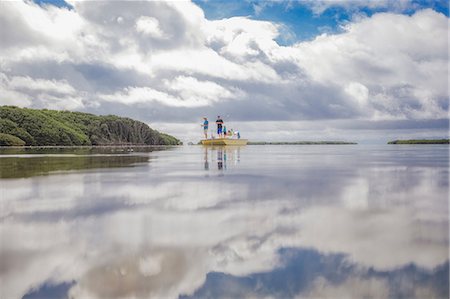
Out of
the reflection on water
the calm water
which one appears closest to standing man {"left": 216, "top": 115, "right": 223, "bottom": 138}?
the reflection on water

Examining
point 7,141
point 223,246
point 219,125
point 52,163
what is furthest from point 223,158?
point 7,141

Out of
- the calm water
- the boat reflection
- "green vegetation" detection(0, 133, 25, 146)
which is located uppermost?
"green vegetation" detection(0, 133, 25, 146)

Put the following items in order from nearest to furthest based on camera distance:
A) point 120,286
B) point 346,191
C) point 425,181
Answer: point 120,286 → point 346,191 → point 425,181

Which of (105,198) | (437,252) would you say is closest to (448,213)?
(437,252)

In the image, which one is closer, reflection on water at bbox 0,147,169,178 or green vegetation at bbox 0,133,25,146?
reflection on water at bbox 0,147,169,178

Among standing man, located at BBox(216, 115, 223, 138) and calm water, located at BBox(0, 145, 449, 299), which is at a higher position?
standing man, located at BBox(216, 115, 223, 138)

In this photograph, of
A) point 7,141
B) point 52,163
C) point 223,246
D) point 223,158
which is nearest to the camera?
point 223,246

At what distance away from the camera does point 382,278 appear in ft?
18.2

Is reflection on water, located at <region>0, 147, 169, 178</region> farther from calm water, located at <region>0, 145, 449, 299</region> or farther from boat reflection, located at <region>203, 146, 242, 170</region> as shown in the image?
calm water, located at <region>0, 145, 449, 299</region>

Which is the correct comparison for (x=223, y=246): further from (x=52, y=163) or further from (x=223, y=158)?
(x=223, y=158)

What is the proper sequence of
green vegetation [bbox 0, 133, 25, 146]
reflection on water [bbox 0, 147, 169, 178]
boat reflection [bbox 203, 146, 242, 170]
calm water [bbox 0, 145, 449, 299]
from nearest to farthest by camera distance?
calm water [bbox 0, 145, 449, 299] < reflection on water [bbox 0, 147, 169, 178] < boat reflection [bbox 203, 146, 242, 170] < green vegetation [bbox 0, 133, 25, 146]

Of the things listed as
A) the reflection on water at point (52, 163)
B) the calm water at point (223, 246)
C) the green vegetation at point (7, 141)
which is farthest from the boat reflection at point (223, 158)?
the green vegetation at point (7, 141)

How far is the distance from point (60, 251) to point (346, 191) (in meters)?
10.3

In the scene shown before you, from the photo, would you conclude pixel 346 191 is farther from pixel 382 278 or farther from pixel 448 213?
pixel 382 278
